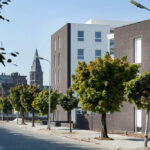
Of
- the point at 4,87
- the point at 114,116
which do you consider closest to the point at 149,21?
the point at 114,116

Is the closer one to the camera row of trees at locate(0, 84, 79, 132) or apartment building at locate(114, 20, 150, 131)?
apartment building at locate(114, 20, 150, 131)

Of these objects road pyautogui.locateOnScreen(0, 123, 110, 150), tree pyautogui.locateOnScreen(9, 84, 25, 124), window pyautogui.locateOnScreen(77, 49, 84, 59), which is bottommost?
road pyautogui.locateOnScreen(0, 123, 110, 150)

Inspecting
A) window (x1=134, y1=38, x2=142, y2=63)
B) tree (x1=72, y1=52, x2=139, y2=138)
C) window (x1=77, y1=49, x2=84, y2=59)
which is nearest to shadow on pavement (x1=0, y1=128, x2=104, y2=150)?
tree (x1=72, y1=52, x2=139, y2=138)

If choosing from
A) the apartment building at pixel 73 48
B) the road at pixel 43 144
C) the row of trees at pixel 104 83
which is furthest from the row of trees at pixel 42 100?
the row of trees at pixel 104 83

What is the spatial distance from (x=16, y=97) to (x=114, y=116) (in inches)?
1232

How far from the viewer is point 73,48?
219 ft

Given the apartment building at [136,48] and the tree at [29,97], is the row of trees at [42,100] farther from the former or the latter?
the apartment building at [136,48]

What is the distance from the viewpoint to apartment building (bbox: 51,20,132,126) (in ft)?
218

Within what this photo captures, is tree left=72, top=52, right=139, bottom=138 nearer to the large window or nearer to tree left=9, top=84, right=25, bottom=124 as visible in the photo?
the large window

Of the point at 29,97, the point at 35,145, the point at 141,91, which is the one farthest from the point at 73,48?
the point at 141,91

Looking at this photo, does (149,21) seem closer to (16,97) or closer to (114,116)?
(114,116)

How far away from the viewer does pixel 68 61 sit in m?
66.0

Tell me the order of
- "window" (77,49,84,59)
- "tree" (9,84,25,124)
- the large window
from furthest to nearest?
"window" (77,49,84,59), "tree" (9,84,25,124), the large window

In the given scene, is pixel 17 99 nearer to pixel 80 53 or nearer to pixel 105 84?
pixel 80 53
